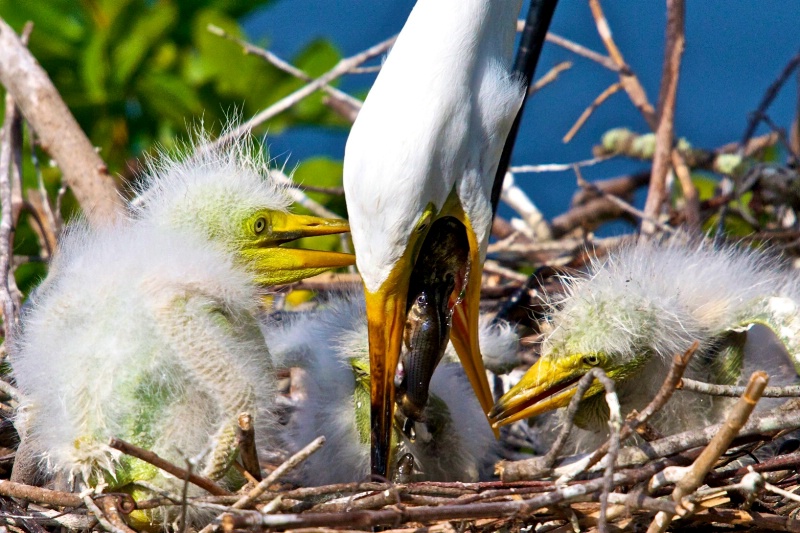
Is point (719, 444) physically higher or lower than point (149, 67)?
lower

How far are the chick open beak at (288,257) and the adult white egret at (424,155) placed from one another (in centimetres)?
21

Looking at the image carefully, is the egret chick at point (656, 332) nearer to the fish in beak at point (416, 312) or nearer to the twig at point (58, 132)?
the fish in beak at point (416, 312)

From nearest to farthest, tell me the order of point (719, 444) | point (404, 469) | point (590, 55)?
point (719, 444)
point (404, 469)
point (590, 55)

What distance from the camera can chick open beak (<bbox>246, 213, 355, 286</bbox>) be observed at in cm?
173

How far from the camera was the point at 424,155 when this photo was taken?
1457mm

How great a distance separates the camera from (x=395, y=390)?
5.36 ft

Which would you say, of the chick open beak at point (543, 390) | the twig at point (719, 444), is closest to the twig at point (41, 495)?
the chick open beak at point (543, 390)

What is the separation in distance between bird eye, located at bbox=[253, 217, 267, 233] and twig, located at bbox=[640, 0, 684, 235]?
3.08 ft

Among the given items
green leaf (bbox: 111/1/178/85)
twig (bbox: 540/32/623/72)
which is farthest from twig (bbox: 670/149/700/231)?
green leaf (bbox: 111/1/178/85)

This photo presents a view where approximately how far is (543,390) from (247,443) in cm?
52

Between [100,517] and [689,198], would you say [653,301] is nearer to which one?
[689,198]

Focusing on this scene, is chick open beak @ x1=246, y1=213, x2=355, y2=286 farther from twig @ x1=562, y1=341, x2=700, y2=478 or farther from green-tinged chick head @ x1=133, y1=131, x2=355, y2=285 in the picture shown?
twig @ x1=562, y1=341, x2=700, y2=478

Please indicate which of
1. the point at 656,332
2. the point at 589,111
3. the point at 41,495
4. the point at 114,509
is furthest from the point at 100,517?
the point at 589,111

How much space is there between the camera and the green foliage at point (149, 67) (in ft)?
8.96
